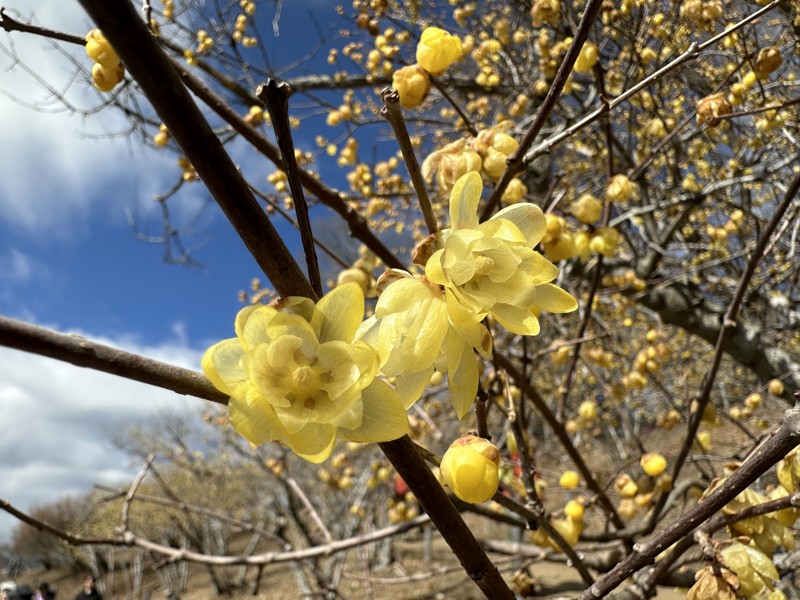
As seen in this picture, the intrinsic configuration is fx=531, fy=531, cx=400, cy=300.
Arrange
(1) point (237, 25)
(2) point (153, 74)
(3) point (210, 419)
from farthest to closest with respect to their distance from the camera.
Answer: (3) point (210, 419)
(1) point (237, 25)
(2) point (153, 74)

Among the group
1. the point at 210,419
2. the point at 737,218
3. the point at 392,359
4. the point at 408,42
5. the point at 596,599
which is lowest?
the point at 596,599

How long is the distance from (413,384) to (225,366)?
256mm

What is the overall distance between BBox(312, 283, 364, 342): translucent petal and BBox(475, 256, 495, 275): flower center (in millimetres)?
164

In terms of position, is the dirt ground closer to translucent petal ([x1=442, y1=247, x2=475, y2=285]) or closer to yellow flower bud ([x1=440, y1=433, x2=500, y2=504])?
yellow flower bud ([x1=440, y1=433, x2=500, y2=504])

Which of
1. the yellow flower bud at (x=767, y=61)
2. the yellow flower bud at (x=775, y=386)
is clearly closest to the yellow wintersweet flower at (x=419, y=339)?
the yellow flower bud at (x=767, y=61)

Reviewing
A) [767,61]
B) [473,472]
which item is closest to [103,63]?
[473,472]

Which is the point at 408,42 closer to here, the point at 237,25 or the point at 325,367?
the point at 237,25

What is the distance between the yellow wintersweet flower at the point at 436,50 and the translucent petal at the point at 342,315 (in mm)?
1006

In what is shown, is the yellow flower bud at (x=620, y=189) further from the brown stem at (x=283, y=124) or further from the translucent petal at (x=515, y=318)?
the brown stem at (x=283, y=124)

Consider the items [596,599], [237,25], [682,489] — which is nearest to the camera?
[596,599]

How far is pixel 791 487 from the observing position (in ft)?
3.90

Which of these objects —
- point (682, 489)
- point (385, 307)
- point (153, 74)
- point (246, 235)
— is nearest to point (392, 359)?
point (385, 307)

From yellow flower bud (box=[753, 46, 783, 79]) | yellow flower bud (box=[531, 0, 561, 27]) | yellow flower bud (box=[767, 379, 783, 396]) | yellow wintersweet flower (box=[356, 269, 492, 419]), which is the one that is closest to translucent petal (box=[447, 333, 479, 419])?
yellow wintersweet flower (box=[356, 269, 492, 419])

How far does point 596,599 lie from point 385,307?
21.1 inches
